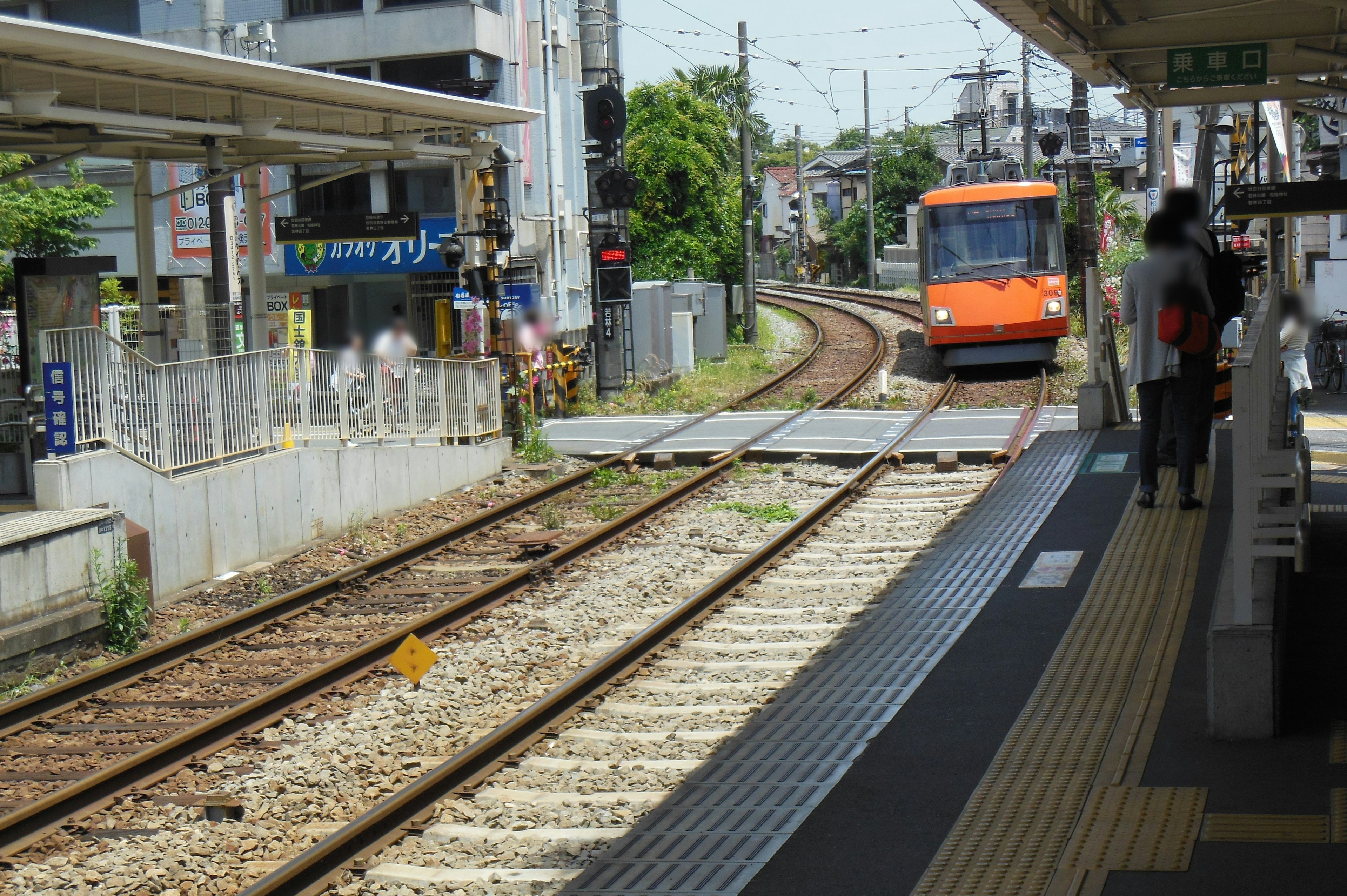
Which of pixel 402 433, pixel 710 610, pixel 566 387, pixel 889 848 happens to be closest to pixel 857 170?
pixel 566 387

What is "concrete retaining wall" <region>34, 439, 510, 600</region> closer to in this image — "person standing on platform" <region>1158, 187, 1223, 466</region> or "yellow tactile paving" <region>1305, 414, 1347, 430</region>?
"person standing on platform" <region>1158, 187, 1223, 466</region>

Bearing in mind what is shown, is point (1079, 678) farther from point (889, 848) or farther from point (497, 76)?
point (497, 76)

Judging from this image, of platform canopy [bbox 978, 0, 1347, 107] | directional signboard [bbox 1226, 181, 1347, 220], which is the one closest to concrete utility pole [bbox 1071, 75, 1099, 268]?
directional signboard [bbox 1226, 181, 1347, 220]

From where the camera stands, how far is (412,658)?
737cm

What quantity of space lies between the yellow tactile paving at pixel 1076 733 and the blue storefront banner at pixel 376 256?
2170cm

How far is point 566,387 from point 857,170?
60513 mm

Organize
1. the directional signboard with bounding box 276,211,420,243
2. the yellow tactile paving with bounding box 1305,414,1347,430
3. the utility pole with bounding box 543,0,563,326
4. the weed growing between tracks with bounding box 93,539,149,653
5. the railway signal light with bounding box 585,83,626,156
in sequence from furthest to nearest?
the utility pole with bounding box 543,0,563,326
the railway signal light with bounding box 585,83,626,156
the directional signboard with bounding box 276,211,420,243
the yellow tactile paving with bounding box 1305,414,1347,430
the weed growing between tracks with bounding box 93,539,149,653

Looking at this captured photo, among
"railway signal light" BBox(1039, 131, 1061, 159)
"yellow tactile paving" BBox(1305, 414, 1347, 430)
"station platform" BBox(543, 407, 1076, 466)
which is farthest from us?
"railway signal light" BBox(1039, 131, 1061, 159)

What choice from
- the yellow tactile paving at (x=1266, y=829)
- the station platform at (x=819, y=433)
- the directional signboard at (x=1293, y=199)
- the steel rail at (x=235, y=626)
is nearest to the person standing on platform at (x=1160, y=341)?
the yellow tactile paving at (x=1266, y=829)

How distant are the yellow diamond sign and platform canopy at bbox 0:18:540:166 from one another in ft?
18.9

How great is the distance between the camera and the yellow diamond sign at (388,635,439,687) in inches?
290

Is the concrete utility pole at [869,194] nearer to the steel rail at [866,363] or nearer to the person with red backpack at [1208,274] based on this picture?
the steel rail at [866,363]

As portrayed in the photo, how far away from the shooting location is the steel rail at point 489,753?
5316mm

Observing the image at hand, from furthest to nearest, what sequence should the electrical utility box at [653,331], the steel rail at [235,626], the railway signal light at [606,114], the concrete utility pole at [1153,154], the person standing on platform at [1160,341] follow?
the concrete utility pole at [1153,154]
the electrical utility box at [653,331]
the railway signal light at [606,114]
the person standing on platform at [1160,341]
the steel rail at [235,626]
